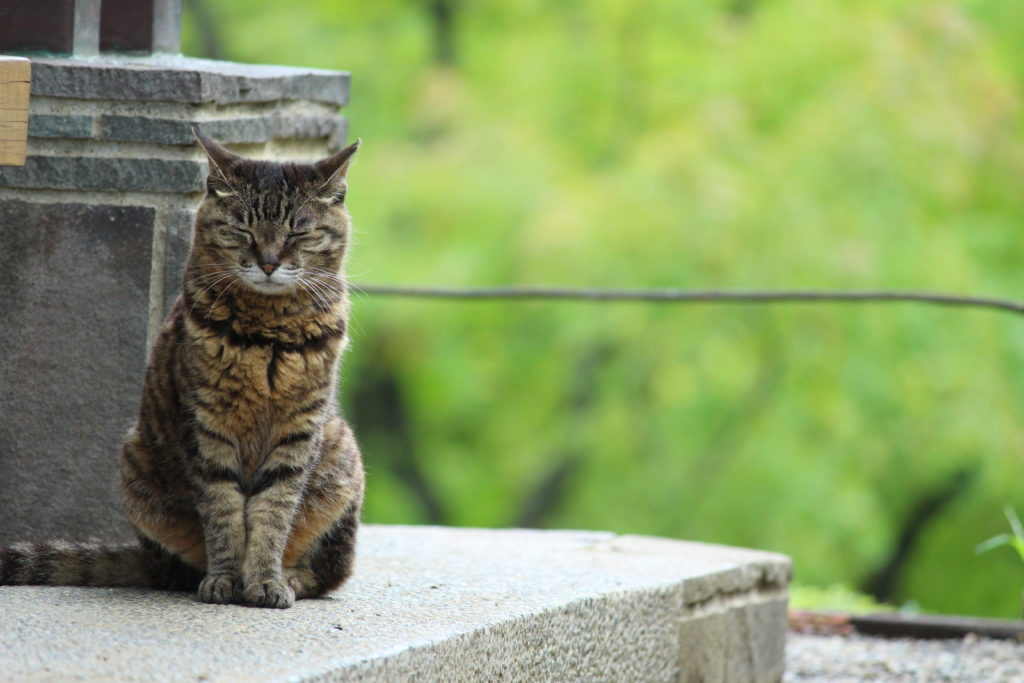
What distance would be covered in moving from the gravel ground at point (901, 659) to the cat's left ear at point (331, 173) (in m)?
2.32

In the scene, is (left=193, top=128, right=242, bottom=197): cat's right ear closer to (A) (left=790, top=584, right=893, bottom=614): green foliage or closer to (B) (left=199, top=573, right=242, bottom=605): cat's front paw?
(B) (left=199, top=573, right=242, bottom=605): cat's front paw

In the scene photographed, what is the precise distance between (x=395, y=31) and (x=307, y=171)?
8.14 meters

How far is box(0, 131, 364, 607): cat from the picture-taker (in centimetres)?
281

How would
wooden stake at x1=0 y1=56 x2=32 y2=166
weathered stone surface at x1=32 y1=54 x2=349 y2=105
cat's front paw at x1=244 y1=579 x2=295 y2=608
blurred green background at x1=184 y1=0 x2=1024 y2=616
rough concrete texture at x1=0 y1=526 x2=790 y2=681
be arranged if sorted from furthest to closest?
1. blurred green background at x1=184 y1=0 x2=1024 y2=616
2. weathered stone surface at x1=32 y1=54 x2=349 y2=105
3. cat's front paw at x1=244 y1=579 x2=295 y2=608
4. wooden stake at x1=0 y1=56 x2=32 y2=166
5. rough concrete texture at x1=0 y1=526 x2=790 y2=681

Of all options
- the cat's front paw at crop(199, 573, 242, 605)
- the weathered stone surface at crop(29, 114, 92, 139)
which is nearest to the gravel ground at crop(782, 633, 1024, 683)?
the cat's front paw at crop(199, 573, 242, 605)

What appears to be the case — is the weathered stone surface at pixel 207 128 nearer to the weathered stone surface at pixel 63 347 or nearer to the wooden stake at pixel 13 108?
the weathered stone surface at pixel 63 347

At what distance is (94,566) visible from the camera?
2.94 m

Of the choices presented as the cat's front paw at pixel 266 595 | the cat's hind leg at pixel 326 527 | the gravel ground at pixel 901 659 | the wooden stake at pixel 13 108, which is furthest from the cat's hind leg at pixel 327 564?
the gravel ground at pixel 901 659

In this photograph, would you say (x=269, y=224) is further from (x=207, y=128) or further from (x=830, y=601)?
(x=830, y=601)

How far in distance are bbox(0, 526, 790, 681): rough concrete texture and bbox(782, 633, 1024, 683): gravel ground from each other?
→ 0.31m

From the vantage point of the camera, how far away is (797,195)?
873 centimetres

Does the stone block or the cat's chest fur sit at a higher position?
the stone block

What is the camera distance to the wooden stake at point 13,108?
2.59 m

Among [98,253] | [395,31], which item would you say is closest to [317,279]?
[98,253]
